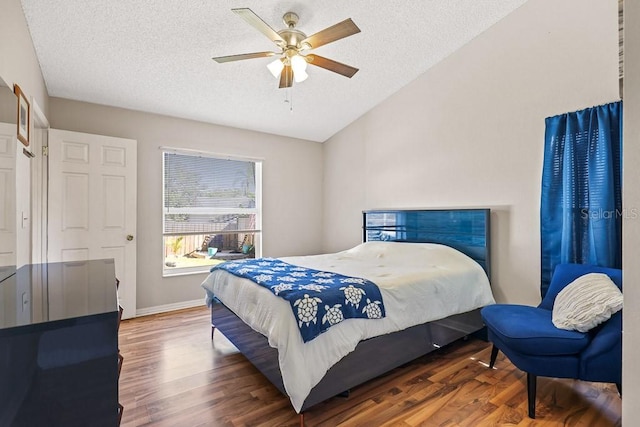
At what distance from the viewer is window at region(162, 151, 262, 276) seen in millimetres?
4020

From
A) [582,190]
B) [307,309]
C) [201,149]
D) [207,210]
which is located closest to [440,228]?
[582,190]

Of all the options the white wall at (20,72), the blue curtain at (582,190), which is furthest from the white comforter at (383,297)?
the white wall at (20,72)

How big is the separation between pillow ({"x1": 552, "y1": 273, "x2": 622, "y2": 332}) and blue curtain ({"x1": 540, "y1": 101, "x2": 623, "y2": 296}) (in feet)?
1.29

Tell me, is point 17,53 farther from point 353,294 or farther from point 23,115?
point 353,294

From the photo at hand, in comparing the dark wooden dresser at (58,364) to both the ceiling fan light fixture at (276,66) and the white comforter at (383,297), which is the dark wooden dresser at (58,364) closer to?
the white comforter at (383,297)

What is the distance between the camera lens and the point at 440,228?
3.42 meters

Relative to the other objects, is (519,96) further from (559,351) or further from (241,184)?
(241,184)

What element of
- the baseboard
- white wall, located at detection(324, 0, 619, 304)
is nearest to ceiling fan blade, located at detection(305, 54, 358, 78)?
white wall, located at detection(324, 0, 619, 304)

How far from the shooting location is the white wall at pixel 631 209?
654 millimetres

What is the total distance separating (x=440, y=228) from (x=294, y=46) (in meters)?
2.33

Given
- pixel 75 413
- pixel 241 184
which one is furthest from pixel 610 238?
pixel 241 184

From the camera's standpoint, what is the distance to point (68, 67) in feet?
9.37

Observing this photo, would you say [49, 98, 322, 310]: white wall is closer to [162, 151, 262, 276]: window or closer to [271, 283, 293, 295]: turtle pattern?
[162, 151, 262, 276]: window

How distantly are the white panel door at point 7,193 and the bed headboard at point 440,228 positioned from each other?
3.42 meters
